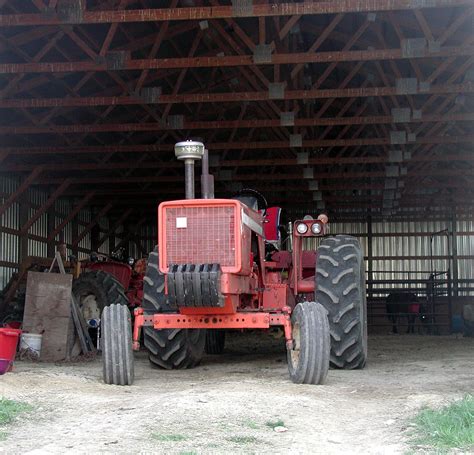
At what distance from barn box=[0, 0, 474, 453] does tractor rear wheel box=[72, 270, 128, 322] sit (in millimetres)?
82

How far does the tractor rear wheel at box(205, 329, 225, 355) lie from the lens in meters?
12.2

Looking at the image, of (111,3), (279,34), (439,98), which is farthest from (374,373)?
(439,98)

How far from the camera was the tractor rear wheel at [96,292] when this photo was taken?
13.3 m

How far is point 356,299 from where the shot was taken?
30.2 ft

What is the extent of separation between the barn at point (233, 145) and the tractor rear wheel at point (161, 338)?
0.25 meters

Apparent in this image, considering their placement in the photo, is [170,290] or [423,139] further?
[423,139]

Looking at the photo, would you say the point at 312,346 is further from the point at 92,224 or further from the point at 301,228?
the point at 92,224

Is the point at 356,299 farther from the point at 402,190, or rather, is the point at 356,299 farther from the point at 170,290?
the point at 402,190

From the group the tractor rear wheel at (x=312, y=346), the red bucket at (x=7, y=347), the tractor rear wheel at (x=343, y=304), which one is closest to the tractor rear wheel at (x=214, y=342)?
the tractor rear wheel at (x=343, y=304)

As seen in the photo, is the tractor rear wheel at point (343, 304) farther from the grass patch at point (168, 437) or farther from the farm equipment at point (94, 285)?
the farm equipment at point (94, 285)

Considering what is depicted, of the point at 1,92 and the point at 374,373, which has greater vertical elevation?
the point at 1,92

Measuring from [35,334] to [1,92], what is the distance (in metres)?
4.37

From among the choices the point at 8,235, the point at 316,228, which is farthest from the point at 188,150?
the point at 8,235

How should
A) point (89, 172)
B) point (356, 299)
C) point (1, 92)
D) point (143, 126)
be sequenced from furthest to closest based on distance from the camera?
point (89, 172) < point (143, 126) < point (1, 92) < point (356, 299)
